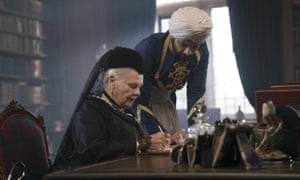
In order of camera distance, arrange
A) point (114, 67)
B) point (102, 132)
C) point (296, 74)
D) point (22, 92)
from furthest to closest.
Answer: point (296, 74), point (22, 92), point (114, 67), point (102, 132)

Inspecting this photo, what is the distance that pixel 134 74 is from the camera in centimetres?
227

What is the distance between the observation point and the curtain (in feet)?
18.6

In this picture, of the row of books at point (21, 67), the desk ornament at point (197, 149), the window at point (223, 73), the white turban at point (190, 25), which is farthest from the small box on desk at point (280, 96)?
the window at point (223, 73)

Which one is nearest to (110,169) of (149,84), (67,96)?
(149,84)

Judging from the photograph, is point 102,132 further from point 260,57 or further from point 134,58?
point 260,57

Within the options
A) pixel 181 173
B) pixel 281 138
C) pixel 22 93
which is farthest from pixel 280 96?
pixel 22 93

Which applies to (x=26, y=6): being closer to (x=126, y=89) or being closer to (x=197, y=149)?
(x=126, y=89)

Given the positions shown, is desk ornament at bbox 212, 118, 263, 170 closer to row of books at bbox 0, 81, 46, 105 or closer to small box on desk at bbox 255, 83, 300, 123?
small box on desk at bbox 255, 83, 300, 123

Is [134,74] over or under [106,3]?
under

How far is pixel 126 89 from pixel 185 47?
84cm

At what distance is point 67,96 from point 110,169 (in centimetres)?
450

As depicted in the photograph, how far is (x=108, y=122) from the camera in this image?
2.10 metres

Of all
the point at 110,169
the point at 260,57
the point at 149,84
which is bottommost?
the point at 110,169

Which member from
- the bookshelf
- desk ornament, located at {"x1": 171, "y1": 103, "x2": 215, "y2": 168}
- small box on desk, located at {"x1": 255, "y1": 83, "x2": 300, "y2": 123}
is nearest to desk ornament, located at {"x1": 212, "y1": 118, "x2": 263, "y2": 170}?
desk ornament, located at {"x1": 171, "y1": 103, "x2": 215, "y2": 168}
